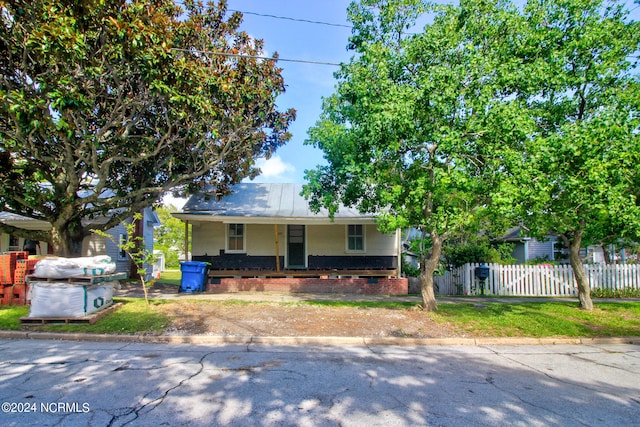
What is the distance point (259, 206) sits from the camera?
16.1 meters

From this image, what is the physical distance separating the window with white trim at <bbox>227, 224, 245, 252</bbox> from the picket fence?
910 cm

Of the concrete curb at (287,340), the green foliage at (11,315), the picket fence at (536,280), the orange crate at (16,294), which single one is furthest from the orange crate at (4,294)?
the picket fence at (536,280)

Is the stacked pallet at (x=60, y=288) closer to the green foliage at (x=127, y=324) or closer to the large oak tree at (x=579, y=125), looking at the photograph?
the green foliage at (x=127, y=324)

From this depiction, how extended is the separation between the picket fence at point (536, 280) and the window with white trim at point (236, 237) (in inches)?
358

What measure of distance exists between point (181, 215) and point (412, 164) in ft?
31.0

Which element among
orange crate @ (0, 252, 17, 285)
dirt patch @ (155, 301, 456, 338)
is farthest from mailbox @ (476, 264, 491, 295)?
orange crate @ (0, 252, 17, 285)

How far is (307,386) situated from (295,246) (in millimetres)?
12045

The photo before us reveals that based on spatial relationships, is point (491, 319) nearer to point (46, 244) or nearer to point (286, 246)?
point (286, 246)

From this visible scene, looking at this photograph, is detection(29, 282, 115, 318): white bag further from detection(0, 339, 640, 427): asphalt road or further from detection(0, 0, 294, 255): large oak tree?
detection(0, 0, 294, 255): large oak tree

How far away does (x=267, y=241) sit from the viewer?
645 inches

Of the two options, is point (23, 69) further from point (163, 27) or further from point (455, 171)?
point (455, 171)

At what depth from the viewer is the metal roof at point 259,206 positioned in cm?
1440

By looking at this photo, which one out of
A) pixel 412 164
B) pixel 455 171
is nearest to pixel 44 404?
pixel 455 171

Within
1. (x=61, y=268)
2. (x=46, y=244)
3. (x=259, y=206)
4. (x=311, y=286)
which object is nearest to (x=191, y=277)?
(x=259, y=206)
